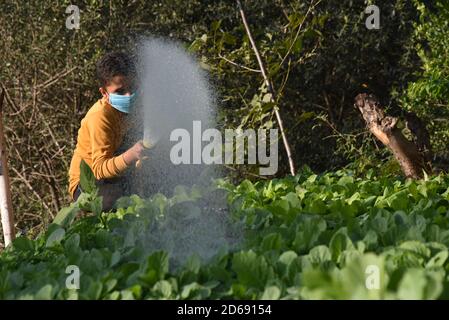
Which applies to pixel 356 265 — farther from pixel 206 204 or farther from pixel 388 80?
pixel 388 80

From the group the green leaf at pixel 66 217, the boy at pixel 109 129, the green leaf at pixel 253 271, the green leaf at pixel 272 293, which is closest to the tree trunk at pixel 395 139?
the boy at pixel 109 129

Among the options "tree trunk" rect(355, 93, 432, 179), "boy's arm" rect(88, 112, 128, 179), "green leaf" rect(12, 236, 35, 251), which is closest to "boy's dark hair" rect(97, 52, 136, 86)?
"boy's arm" rect(88, 112, 128, 179)

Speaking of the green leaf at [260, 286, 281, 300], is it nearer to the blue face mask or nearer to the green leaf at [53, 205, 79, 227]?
the green leaf at [53, 205, 79, 227]

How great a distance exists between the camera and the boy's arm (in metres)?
4.86

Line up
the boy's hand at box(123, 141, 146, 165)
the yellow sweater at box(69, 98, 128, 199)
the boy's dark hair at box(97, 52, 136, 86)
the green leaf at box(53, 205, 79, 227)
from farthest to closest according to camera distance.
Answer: the boy's dark hair at box(97, 52, 136, 86), the yellow sweater at box(69, 98, 128, 199), the boy's hand at box(123, 141, 146, 165), the green leaf at box(53, 205, 79, 227)

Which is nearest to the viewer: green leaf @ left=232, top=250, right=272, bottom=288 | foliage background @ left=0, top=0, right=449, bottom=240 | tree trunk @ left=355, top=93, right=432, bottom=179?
green leaf @ left=232, top=250, right=272, bottom=288

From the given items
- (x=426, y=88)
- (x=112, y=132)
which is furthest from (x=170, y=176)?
(x=426, y=88)

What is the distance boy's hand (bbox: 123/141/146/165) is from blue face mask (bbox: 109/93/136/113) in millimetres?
249

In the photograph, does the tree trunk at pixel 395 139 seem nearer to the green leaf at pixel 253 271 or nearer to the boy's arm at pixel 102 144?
the boy's arm at pixel 102 144

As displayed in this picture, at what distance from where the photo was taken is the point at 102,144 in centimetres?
488

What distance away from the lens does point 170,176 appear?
19.5ft

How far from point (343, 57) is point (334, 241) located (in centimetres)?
724

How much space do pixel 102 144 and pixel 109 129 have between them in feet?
0.29
